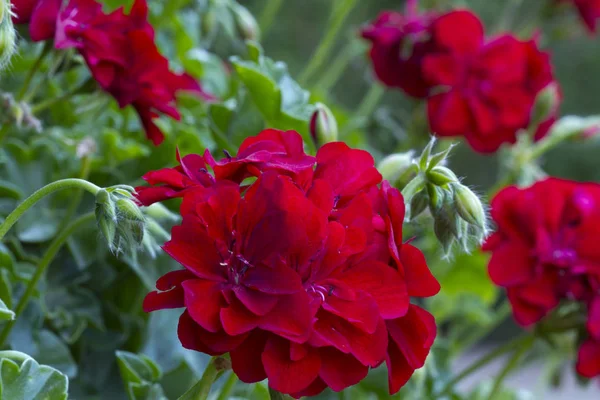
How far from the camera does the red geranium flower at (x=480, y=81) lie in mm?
637

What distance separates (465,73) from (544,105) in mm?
96

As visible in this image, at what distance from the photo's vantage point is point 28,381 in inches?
12.2

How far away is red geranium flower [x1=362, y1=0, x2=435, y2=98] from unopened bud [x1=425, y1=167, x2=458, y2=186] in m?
0.31

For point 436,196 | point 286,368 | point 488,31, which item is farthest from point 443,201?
point 488,31

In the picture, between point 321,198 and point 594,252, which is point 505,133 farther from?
point 321,198

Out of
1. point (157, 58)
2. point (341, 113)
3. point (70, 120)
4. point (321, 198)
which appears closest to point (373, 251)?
point (321, 198)

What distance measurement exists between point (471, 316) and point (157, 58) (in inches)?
16.7

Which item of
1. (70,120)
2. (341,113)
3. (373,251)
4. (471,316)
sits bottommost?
(471,316)

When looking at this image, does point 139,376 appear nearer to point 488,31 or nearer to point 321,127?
point 321,127

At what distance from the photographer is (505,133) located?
658 mm

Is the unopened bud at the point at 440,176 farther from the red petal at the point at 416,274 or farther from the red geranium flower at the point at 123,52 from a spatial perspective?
the red geranium flower at the point at 123,52

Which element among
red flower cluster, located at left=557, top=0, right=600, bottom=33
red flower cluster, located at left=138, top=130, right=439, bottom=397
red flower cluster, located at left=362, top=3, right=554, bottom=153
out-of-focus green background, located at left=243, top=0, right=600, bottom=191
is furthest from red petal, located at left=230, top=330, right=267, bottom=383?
out-of-focus green background, located at left=243, top=0, right=600, bottom=191

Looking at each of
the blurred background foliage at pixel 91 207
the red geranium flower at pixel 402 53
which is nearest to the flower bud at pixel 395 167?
the blurred background foliage at pixel 91 207

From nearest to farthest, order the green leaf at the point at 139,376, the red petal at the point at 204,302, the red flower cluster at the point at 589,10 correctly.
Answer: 1. the red petal at the point at 204,302
2. the green leaf at the point at 139,376
3. the red flower cluster at the point at 589,10
